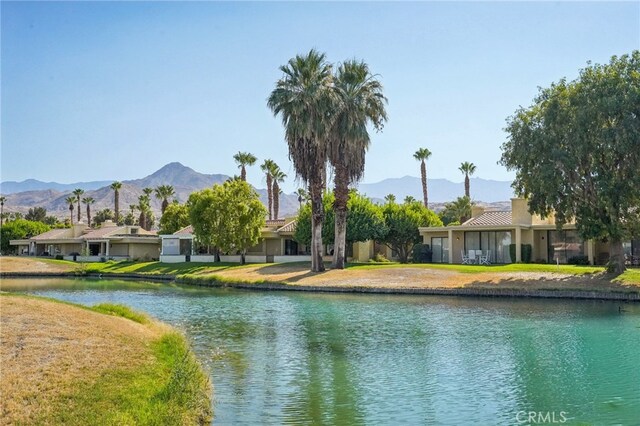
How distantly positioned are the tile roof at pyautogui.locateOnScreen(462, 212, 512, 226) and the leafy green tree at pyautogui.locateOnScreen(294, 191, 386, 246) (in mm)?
7571

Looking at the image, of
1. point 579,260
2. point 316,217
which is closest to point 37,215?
point 316,217

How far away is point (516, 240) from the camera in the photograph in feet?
149

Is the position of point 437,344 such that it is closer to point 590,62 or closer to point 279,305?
point 279,305

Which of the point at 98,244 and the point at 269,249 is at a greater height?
the point at 98,244

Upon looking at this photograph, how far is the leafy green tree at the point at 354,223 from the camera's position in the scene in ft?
171

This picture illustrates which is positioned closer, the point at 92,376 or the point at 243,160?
the point at 92,376

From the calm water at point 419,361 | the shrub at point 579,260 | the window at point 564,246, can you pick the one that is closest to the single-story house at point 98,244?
the window at point 564,246

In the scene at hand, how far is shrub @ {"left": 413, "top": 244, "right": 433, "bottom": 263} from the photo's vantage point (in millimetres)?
→ 49750

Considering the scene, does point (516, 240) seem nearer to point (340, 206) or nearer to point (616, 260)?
point (616, 260)

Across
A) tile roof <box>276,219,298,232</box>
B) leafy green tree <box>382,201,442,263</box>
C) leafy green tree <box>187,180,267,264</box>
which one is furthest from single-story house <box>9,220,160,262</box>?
leafy green tree <box>382,201,442,263</box>

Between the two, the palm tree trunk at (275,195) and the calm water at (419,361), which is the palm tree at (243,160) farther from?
the calm water at (419,361)

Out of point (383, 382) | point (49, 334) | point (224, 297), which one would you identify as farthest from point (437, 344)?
point (224, 297)

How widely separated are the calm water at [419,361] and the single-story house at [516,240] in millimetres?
16905

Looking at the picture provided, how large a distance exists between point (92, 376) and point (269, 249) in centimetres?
5324
